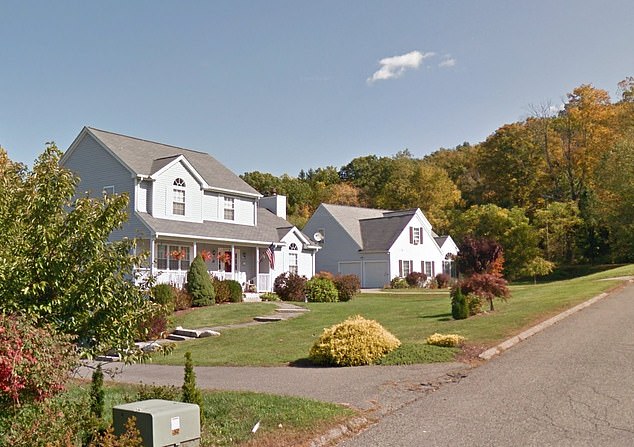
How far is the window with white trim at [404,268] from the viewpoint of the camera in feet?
161

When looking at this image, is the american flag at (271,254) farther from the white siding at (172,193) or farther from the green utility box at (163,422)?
the green utility box at (163,422)

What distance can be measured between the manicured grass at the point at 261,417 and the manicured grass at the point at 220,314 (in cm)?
1305

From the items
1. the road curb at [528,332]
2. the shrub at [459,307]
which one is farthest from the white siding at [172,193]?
the road curb at [528,332]

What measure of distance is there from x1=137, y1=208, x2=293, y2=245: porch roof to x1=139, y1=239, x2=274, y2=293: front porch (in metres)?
0.64

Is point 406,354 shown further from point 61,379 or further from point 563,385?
point 61,379

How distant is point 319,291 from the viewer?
32.5 metres

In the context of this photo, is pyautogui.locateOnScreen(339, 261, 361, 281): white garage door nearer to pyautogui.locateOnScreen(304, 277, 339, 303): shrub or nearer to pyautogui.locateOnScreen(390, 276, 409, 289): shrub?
pyautogui.locateOnScreen(390, 276, 409, 289): shrub

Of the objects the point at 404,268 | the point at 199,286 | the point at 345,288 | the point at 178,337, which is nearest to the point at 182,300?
the point at 199,286

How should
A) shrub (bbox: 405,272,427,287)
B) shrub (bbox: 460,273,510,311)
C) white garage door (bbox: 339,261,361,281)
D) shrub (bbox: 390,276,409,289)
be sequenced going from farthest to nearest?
white garage door (bbox: 339,261,361,281) < shrub (bbox: 405,272,427,287) < shrub (bbox: 390,276,409,289) < shrub (bbox: 460,273,510,311)

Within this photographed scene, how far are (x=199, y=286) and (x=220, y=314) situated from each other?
8.02 ft

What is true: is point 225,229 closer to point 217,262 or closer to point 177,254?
point 217,262

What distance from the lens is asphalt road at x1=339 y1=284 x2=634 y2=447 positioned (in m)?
7.41

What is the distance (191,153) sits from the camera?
36406 millimetres

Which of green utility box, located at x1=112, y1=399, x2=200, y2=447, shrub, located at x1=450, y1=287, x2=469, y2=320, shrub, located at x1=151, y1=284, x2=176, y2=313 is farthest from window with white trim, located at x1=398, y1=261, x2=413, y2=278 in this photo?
green utility box, located at x1=112, y1=399, x2=200, y2=447
